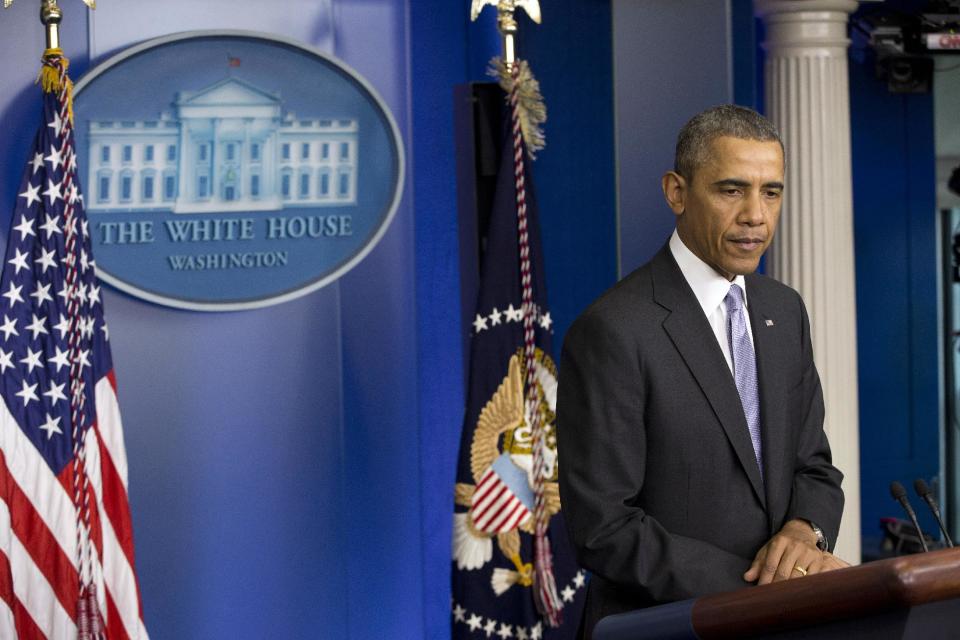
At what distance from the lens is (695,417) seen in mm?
1729

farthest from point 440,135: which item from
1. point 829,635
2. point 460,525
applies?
point 829,635

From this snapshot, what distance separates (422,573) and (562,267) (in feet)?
3.74

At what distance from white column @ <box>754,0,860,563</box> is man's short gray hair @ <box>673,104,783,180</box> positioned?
2175 millimetres

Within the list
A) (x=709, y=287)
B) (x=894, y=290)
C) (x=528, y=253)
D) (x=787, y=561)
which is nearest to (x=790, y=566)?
(x=787, y=561)

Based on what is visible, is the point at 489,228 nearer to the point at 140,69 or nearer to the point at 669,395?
the point at 140,69

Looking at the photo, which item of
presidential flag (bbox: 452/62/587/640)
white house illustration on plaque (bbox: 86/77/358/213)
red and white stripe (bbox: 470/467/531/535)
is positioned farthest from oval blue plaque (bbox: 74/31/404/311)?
red and white stripe (bbox: 470/467/531/535)

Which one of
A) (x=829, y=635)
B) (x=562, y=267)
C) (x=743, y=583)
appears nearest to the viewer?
(x=829, y=635)

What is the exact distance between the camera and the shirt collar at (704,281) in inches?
71.4

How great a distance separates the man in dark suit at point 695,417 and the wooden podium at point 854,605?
1.73ft

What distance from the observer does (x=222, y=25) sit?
11.2ft

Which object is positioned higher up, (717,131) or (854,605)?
(717,131)

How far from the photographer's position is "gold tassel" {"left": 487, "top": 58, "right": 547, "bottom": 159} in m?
3.16

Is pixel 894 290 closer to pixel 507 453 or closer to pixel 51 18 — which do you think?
pixel 507 453

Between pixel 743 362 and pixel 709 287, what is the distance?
119 mm
